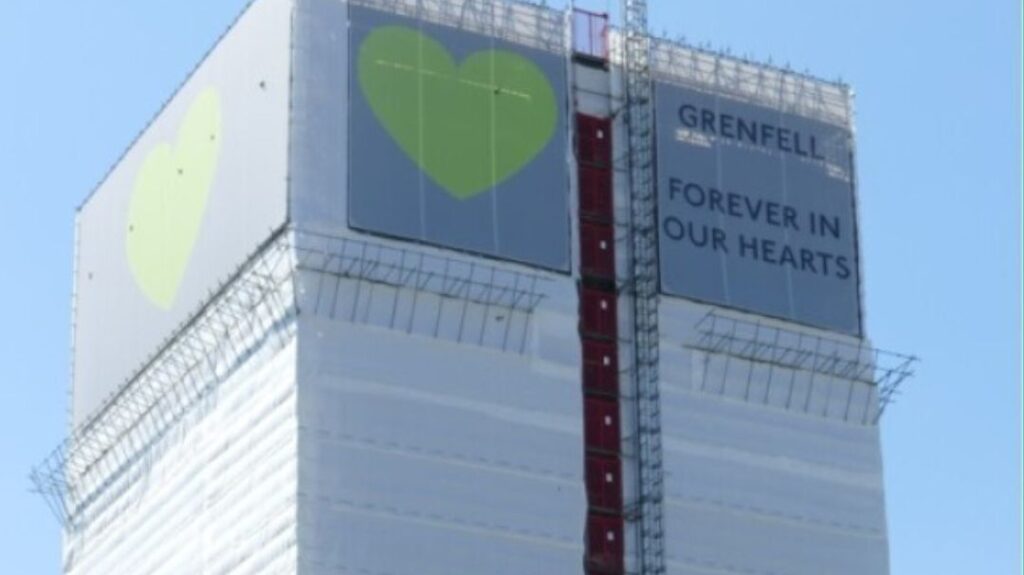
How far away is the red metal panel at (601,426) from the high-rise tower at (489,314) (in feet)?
0.53

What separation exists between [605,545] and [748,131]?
2260 centimetres

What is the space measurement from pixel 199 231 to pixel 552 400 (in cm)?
1898

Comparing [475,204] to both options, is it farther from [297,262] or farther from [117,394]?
[117,394]

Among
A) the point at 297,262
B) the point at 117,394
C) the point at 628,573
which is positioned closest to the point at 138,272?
the point at 117,394

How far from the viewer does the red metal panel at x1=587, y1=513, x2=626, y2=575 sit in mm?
129000

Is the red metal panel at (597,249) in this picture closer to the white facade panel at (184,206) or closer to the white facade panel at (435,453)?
the white facade panel at (435,453)

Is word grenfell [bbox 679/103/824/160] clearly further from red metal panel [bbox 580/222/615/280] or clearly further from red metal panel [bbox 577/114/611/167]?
red metal panel [bbox 580/222/615/280]

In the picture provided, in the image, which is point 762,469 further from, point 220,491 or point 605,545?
point 220,491

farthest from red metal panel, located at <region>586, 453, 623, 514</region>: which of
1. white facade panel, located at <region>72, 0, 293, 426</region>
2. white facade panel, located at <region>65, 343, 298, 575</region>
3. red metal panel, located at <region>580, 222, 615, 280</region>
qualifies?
white facade panel, located at <region>72, 0, 293, 426</region>

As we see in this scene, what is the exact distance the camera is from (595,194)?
445ft

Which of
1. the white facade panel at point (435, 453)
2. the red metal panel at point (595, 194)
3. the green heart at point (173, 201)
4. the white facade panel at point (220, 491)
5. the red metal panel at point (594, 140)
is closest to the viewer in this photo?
the white facade panel at point (435, 453)

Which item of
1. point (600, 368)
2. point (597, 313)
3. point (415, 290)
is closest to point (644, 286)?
point (597, 313)

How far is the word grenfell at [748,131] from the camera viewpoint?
13950cm

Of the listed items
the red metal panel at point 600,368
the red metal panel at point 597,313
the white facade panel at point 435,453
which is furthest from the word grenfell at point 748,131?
the white facade panel at point 435,453
